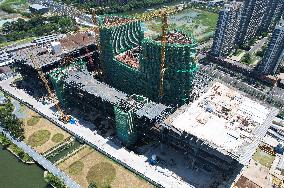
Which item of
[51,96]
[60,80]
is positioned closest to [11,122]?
[51,96]

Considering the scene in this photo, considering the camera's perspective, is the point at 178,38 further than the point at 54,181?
Yes

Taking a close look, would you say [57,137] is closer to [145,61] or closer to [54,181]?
[54,181]

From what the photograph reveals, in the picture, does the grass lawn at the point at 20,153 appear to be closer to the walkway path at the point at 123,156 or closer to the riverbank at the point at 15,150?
the riverbank at the point at 15,150

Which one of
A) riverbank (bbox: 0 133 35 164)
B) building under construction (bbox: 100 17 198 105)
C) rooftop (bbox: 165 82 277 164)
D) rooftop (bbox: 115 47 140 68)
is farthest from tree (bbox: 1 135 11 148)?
rooftop (bbox: 165 82 277 164)

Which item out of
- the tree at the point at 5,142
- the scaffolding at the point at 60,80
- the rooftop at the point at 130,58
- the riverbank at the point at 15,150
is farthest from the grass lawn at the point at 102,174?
the rooftop at the point at 130,58

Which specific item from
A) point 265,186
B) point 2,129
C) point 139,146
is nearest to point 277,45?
point 265,186
